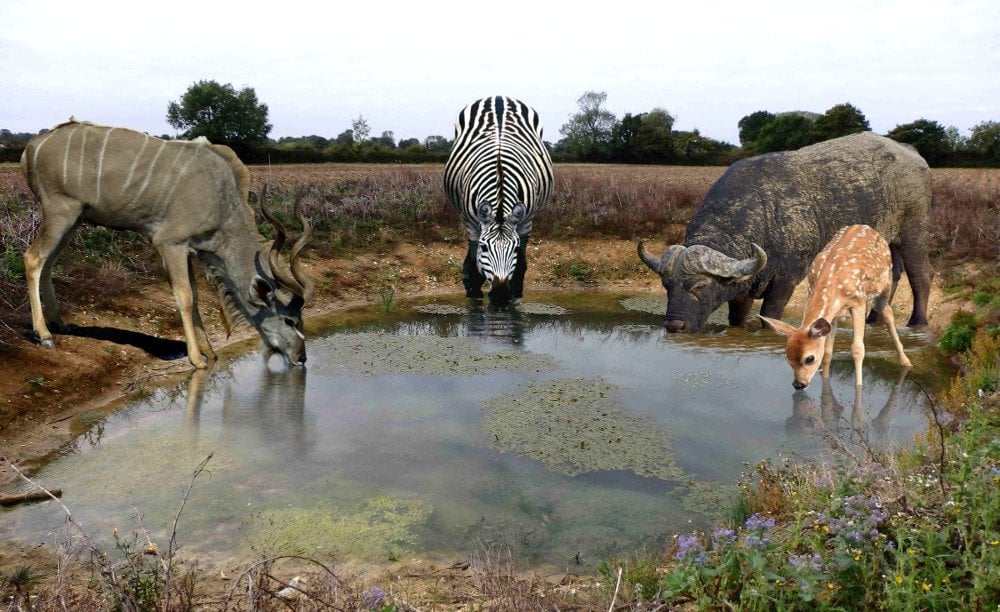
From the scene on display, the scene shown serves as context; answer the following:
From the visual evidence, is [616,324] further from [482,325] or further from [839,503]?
[839,503]

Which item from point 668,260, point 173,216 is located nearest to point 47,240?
point 173,216

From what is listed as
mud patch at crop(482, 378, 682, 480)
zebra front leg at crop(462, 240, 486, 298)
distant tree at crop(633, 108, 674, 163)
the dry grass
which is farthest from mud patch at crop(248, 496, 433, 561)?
distant tree at crop(633, 108, 674, 163)

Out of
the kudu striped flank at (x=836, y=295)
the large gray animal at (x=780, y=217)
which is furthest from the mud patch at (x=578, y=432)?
the kudu striped flank at (x=836, y=295)

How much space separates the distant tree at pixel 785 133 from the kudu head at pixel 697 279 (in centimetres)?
3281

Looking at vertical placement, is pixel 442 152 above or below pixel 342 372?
above

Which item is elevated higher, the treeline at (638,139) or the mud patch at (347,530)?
the treeline at (638,139)

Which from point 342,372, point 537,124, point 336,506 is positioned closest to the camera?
point 336,506

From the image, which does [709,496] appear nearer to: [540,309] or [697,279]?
[697,279]

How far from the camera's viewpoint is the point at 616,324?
9.03 meters

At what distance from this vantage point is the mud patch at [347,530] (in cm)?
362

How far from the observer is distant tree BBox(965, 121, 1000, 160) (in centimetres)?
2870

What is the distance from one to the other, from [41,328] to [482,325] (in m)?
5.02

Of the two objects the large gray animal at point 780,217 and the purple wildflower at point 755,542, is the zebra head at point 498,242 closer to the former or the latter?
the large gray animal at point 780,217

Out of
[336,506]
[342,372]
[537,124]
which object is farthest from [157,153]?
[537,124]
